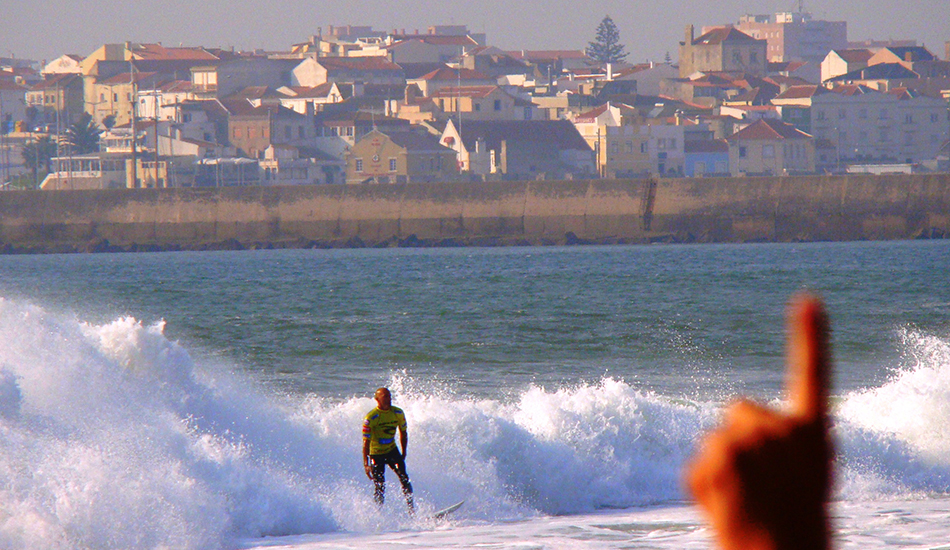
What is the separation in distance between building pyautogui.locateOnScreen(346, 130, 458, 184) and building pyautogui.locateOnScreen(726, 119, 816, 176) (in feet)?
60.5

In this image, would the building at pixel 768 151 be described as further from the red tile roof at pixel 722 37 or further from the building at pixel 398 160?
the red tile roof at pixel 722 37

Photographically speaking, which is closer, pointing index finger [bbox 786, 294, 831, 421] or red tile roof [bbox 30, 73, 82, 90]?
pointing index finger [bbox 786, 294, 831, 421]

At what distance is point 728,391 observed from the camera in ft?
45.5

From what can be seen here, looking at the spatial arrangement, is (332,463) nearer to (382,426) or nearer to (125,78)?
(382,426)

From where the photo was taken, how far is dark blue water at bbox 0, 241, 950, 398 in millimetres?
16703

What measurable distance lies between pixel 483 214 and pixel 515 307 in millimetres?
21801

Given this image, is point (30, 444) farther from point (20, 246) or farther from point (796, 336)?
point (20, 246)

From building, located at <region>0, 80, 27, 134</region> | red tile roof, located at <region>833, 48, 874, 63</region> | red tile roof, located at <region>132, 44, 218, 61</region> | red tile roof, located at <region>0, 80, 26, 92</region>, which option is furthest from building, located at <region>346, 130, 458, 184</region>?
red tile roof, located at <region>833, 48, 874, 63</region>

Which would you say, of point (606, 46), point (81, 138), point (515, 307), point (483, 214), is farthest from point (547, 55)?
point (515, 307)

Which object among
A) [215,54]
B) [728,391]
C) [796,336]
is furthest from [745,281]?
[215,54]

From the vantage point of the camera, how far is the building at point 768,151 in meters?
70.5

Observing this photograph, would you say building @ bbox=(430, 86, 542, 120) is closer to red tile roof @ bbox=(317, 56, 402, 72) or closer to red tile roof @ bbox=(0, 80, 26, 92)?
red tile roof @ bbox=(317, 56, 402, 72)

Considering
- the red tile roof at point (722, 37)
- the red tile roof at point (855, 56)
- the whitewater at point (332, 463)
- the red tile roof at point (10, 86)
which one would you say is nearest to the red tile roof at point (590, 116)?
the red tile roof at point (722, 37)

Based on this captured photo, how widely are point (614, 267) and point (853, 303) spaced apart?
11.8 m
